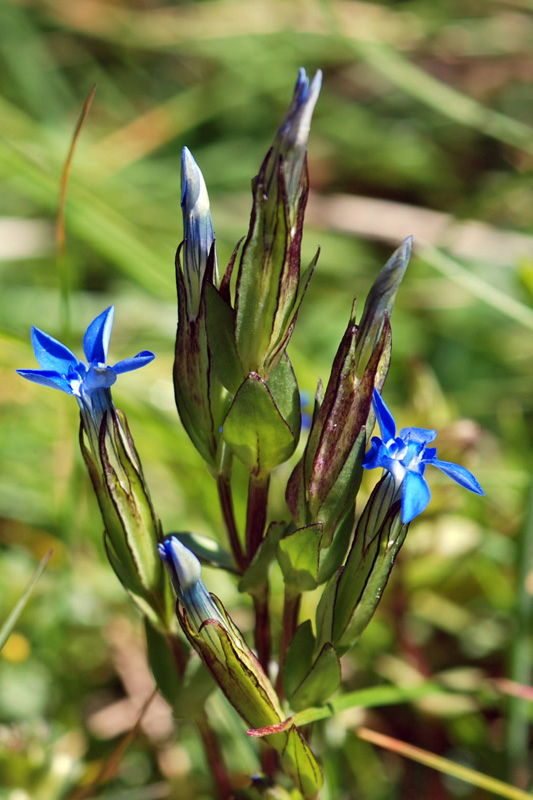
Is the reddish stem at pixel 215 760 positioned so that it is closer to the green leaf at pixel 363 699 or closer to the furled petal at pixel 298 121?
the green leaf at pixel 363 699

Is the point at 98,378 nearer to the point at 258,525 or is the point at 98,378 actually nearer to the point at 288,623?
the point at 258,525

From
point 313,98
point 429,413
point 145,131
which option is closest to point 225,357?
point 313,98

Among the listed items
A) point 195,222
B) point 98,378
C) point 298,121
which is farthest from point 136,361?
point 298,121

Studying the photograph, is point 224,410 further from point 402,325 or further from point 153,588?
point 402,325

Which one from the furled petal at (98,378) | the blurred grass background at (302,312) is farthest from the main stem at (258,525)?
the blurred grass background at (302,312)

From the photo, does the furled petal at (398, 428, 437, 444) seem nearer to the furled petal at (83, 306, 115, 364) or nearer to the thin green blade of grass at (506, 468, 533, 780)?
the furled petal at (83, 306, 115, 364)
